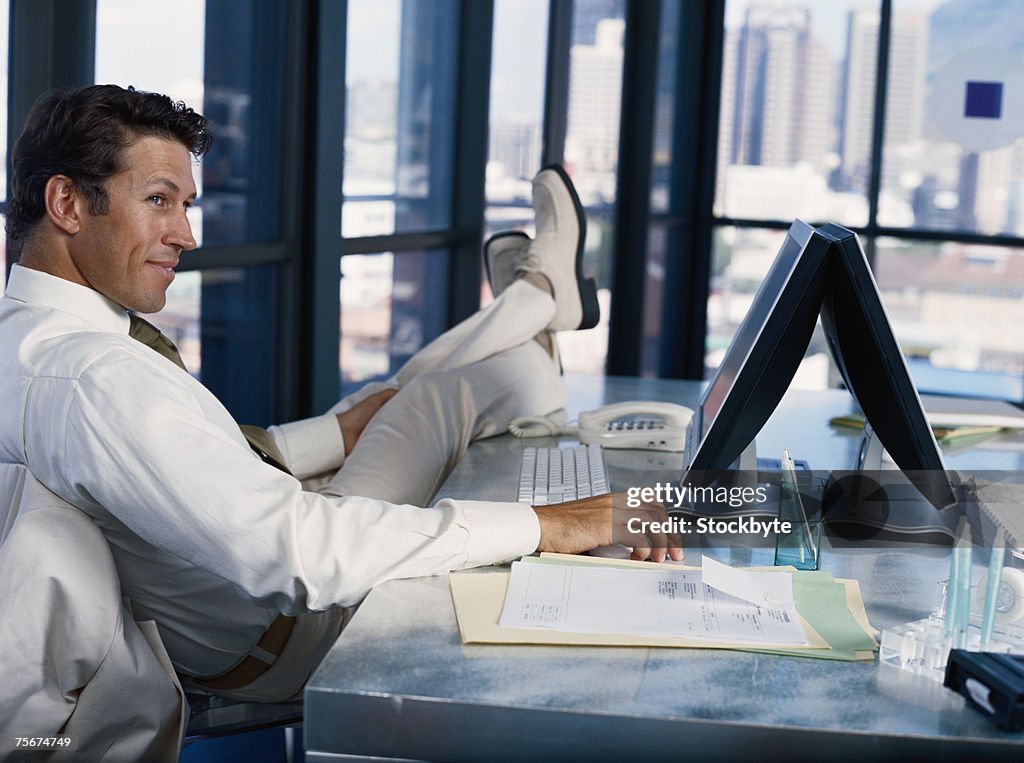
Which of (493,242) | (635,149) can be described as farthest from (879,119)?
(493,242)

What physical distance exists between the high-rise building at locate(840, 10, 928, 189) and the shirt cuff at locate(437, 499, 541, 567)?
168 inches

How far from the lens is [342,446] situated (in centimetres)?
218

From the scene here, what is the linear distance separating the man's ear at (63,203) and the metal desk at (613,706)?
2.01ft

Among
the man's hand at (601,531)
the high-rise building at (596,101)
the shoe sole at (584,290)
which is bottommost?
the man's hand at (601,531)

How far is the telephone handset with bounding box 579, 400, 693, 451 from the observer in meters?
2.00

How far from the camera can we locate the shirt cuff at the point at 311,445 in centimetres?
212

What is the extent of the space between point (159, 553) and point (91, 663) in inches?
6.7

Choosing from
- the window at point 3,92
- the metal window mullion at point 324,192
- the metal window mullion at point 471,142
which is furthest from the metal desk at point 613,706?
the metal window mullion at point 471,142

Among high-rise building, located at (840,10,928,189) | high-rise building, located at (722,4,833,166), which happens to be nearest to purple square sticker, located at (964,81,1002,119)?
high-rise building, located at (840,10,928,189)

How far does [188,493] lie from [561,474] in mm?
707

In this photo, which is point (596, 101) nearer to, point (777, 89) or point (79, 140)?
point (777, 89)

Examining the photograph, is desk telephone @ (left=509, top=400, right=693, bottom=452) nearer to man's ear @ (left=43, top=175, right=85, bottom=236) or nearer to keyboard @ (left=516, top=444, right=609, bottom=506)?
keyboard @ (left=516, top=444, right=609, bottom=506)

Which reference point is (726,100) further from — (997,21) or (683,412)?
(683,412)

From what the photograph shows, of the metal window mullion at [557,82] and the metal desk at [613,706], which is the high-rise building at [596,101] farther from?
the metal desk at [613,706]
